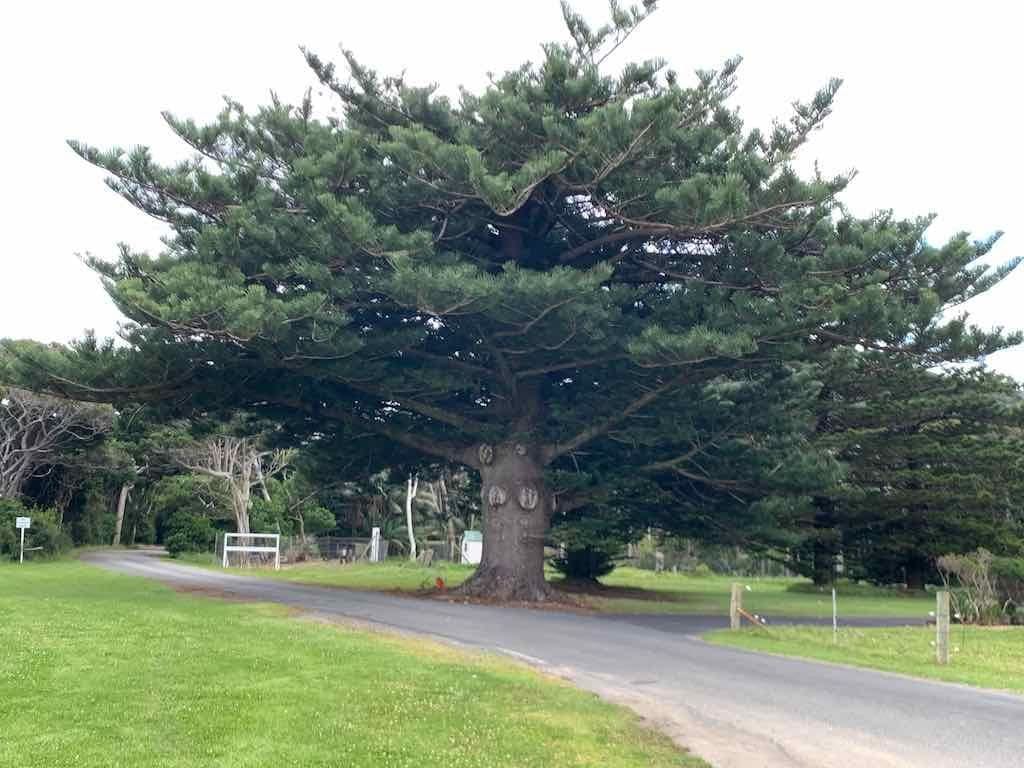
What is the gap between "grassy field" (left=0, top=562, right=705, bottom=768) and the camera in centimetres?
681

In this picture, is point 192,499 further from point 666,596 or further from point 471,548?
point 666,596

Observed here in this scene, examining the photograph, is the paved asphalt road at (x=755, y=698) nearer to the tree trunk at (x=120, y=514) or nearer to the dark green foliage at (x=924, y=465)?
the dark green foliage at (x=924, y=465)

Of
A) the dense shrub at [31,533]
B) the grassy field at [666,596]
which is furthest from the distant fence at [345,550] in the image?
the dense shrub at [31,533]

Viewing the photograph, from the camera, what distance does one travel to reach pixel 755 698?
10023 millimetres

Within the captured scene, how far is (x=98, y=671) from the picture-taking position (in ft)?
31.2

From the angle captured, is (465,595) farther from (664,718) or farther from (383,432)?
(664,718)

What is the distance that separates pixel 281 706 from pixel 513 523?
1475 cm

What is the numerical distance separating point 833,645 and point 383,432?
12.0m

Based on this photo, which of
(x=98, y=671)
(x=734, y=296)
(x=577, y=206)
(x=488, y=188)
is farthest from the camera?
(x=577, y=206)

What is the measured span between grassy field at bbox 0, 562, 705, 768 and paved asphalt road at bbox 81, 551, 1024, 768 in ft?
2.39

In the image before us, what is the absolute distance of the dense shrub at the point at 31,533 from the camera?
39875mm

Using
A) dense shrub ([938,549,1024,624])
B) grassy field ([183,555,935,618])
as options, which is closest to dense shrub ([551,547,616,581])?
grassy field ([183,555,935,618])

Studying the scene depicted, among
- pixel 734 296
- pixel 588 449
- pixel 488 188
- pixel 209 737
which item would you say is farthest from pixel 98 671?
pixel 588 449

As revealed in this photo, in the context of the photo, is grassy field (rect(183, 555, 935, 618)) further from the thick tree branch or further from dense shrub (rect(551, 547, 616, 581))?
the thick tree branch
